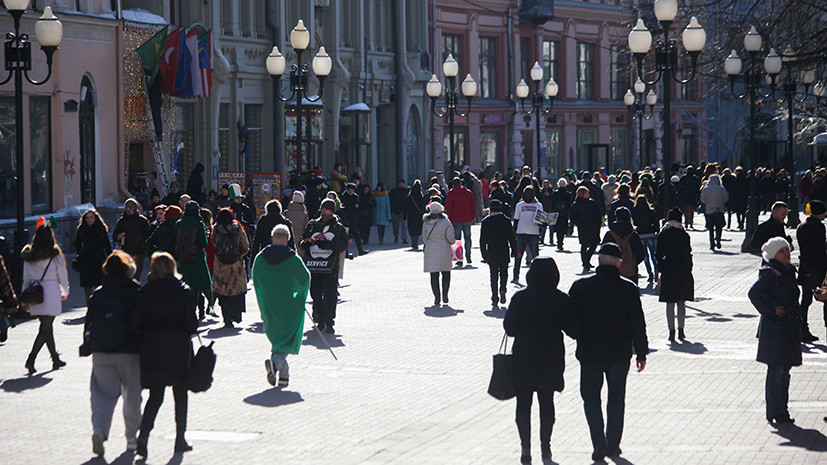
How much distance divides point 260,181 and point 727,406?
69.7 feet

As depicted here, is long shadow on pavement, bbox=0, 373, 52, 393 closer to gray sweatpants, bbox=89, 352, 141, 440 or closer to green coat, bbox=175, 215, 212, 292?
gray sweatpants, bbox=89, 352, 141, 440

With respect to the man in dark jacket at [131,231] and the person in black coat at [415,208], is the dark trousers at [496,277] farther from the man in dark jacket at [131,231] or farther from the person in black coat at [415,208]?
the person in black coat at [415,208]

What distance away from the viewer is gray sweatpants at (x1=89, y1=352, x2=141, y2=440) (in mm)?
10117

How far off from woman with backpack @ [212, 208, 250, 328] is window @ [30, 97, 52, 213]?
36.3 feet

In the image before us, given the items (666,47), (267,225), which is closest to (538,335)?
(267,225)

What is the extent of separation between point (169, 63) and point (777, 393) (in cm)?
2326

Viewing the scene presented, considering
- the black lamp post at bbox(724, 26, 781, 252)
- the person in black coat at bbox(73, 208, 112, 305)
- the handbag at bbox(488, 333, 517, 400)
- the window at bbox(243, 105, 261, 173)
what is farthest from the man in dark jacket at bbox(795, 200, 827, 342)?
the window at bbox(243, 105, 261, 173)

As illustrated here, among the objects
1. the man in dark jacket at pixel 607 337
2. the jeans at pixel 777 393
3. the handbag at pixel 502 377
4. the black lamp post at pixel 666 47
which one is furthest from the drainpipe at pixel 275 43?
the handbag at pixel 502 377

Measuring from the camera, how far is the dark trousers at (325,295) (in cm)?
1669

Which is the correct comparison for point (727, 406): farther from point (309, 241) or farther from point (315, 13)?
point (315, 13)

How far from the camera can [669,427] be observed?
437 inches

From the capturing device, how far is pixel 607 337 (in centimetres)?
992

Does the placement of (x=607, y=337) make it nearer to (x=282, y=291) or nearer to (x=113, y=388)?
(x=113, y=388)

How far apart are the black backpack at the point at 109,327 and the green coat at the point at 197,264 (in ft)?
25.5
